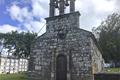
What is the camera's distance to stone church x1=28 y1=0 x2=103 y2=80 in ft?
41.9

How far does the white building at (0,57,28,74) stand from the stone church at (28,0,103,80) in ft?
121

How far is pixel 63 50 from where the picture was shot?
13.6 metres

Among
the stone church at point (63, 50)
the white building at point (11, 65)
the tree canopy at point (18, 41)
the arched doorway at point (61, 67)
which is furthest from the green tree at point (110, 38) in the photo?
the white building at point (11, 65)

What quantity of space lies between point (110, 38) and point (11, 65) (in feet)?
109

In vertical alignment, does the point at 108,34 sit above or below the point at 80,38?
above

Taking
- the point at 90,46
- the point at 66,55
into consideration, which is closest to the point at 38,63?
the point at 66,55

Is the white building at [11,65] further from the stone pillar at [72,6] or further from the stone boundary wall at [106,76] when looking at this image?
the stone boundary wall at [106,76]

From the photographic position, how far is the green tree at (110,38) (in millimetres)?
30391

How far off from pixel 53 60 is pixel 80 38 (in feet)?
9.32

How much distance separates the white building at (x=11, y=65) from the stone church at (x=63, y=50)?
36896 millimetres

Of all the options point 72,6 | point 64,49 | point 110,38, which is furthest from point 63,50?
point 110,38

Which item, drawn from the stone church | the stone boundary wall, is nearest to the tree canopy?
the stone church

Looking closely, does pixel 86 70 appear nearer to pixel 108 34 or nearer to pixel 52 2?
pixel 52 2

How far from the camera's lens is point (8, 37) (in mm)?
46469
